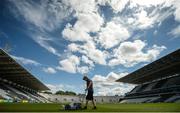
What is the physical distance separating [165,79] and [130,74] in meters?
10.8

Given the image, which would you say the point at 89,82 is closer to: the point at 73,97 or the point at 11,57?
the point at 11,57

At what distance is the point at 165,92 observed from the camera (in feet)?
215

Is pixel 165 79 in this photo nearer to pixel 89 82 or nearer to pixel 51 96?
pixel 89 82

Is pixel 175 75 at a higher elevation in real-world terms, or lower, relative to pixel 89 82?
higher

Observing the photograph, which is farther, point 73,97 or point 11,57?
point 73,97

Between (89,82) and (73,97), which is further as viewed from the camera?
(73,97)

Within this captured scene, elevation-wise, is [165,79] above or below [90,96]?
above

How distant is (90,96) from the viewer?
1405 cm

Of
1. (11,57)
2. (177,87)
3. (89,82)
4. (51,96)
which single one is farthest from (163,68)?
(51,96)

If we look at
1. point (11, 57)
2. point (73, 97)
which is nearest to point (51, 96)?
point (73, 97)

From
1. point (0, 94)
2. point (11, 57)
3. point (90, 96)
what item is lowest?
point (90, 96)

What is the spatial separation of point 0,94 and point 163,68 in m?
40.2

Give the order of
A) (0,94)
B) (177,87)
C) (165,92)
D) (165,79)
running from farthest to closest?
(165,79) → (165,92) → (177,87) → (0,94)

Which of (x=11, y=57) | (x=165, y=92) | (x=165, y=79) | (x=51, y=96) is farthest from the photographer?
(x=51, y=96)
